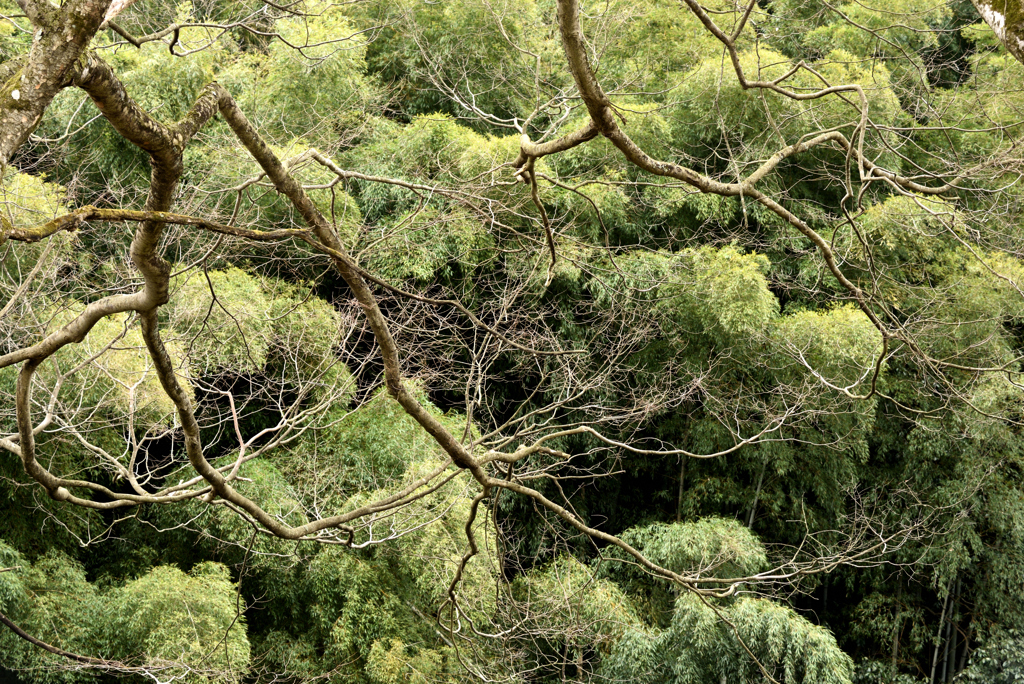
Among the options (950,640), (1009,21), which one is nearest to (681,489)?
(950,640)

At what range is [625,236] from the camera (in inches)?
297

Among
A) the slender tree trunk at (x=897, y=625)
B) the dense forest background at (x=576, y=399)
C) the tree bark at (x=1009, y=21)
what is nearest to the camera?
the tree bark at (x=1009, y=21)

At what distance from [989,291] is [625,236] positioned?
8.76ft

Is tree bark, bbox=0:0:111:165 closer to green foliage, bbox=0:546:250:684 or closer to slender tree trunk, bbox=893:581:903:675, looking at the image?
green foliage, bbox=0:546:250:684

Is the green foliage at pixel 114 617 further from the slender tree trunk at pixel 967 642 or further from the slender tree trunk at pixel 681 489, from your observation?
the slender tree trunk at pixel 967 642

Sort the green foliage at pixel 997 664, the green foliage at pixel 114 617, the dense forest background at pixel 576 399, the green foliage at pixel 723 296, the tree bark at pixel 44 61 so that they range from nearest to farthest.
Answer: the tree bark at pixel 44 61, the green foliage at pixel 114 617, the dense forest background at pixel 576 399, the green foliage at pixel 997 664, the green foliage at pixel 723 296

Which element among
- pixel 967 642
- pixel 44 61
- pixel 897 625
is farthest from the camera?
pixel 897 625

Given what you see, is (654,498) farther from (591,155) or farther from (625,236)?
(591,155)

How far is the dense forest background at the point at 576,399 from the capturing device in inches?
217

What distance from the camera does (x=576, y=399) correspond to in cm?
564

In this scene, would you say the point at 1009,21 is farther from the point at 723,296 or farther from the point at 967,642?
the point at 967,642

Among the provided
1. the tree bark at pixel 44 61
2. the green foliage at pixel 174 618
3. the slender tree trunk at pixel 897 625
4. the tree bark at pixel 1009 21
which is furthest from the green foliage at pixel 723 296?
the tree bark at pixel 44 61

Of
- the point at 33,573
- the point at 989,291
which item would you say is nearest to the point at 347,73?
the point at 33,573

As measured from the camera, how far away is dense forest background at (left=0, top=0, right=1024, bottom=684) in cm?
552
